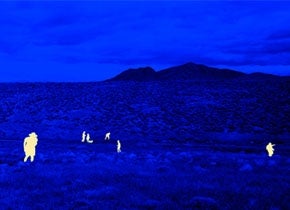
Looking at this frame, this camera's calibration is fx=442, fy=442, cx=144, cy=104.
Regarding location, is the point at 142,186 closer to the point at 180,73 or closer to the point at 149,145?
the point at 149,145

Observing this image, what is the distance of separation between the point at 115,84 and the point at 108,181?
49.4 m

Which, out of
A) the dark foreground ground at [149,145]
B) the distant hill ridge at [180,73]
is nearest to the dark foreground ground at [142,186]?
the dark foreground ground at [149,145]

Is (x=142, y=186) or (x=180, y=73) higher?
(x=180, y=73)

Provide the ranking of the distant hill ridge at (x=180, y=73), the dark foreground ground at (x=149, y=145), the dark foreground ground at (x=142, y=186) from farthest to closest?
the distant hill ridge at (x=180, y=73) → the dark foreground ground at (x=149, y=145) → the dark foreground ground at (x=142, y=186)

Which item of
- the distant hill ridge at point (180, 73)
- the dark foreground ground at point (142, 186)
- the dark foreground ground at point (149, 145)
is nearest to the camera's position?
the dark foreground ground at point (142, 186)

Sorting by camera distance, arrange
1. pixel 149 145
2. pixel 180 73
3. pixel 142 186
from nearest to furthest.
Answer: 1. pixel 142 186
2. pixel 149 145
3. pixel 180 73

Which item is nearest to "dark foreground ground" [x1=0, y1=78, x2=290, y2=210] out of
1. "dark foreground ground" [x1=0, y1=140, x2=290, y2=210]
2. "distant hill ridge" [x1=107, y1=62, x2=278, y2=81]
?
"dark foreground ground" [x1=0, y1=140, x2=290, y2=210]

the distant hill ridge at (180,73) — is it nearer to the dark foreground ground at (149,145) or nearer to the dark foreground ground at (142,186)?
the dark foreground ground at (149,145)

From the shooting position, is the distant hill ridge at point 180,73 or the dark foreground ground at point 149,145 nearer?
the dark foreground ground at point 149,145

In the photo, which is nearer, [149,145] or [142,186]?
[142,186]

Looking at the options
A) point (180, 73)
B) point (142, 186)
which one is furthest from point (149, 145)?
point (180, 73)

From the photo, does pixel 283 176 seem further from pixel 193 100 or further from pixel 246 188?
pixel 193 100

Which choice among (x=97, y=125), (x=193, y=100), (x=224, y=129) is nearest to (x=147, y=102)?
(x=193, y=100)

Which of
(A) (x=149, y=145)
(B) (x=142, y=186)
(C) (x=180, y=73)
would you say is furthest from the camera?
(C) (x=180, y=73)
